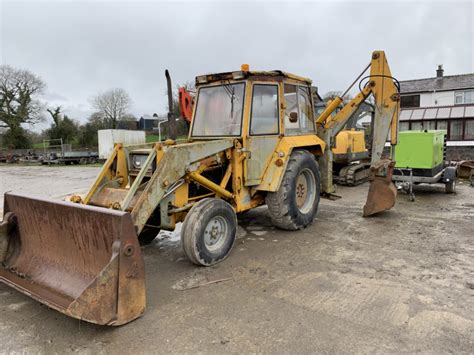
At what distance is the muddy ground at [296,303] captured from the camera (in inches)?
116

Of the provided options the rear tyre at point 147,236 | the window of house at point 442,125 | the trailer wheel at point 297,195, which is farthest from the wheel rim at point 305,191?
the window of house at point 442,125

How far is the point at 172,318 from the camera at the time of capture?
335cm

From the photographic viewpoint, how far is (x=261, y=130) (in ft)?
17.4

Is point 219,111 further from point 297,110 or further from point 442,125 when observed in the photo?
point 442,125

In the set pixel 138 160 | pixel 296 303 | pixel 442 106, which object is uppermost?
pixel 442 106

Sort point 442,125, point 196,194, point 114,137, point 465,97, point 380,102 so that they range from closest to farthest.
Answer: point 196,194
point 380,102
point 442,125
point 114,137
point 465,97

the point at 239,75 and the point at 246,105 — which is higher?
the point at 239,75

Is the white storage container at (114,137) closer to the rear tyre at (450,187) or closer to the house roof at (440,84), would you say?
the rear tyre at (450,187)

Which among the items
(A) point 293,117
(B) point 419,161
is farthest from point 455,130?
(A) point 293,117

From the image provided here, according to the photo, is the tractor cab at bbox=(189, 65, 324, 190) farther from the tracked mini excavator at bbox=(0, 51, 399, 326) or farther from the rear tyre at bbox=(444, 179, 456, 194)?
the rear tyre at bbox=(444, 179, 456, 194)

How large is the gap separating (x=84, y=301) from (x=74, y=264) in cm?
86

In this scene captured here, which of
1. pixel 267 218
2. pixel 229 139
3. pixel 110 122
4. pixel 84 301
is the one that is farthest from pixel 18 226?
pixel 110 122

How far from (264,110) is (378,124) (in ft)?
8.08

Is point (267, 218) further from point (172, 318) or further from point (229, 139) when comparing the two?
point (172, 318)
